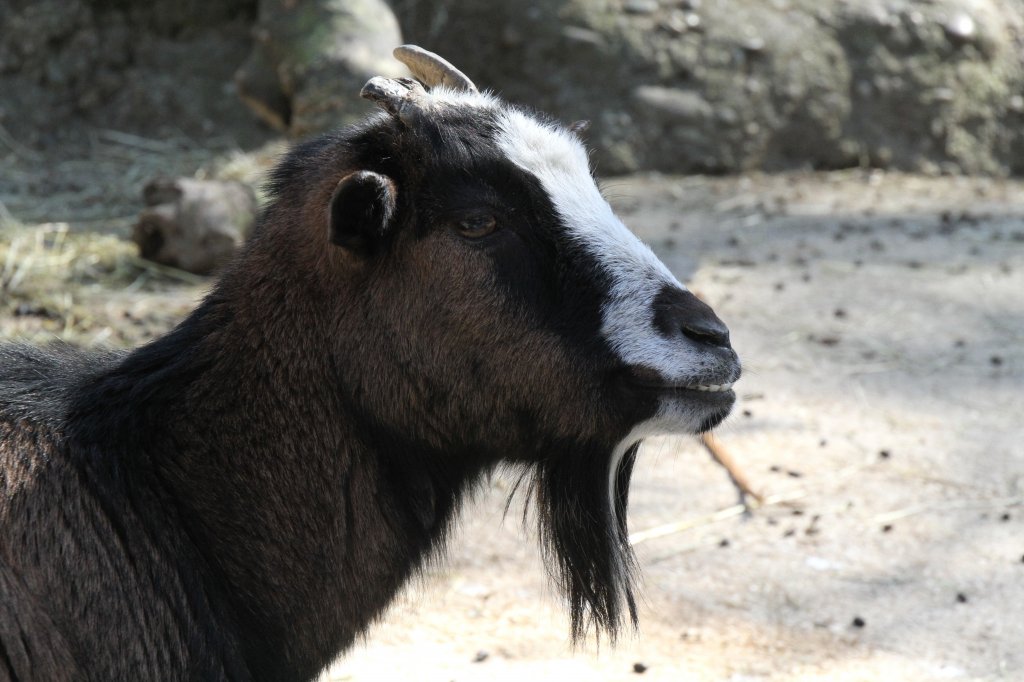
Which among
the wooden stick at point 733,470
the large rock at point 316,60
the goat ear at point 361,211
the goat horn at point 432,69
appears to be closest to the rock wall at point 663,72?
the large rock at point 316,60

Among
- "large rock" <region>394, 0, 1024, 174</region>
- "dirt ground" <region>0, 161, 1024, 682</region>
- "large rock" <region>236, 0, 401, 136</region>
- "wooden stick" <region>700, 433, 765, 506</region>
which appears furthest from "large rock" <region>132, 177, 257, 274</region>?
"large rock" <region>394, 0, 1024, 174</region>

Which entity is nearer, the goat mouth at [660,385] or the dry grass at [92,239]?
the goat mouth at [660,385]

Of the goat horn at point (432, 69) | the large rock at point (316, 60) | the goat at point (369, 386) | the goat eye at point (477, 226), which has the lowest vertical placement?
the large rock at point (316, 60)

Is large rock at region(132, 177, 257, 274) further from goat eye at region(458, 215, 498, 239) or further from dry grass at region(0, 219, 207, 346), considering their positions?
goat eye at region(458, 215, 498, 239)

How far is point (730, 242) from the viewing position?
30.5 ft

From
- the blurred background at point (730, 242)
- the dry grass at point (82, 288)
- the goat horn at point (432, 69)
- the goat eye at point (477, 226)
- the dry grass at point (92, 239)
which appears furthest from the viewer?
the dry grass at point (92, 239)

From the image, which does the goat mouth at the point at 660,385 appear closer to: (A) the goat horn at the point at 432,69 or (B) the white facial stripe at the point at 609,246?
(B) the white facial stripe at the point at 609,246

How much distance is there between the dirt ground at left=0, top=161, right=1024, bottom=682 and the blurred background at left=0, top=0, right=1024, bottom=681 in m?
0.02

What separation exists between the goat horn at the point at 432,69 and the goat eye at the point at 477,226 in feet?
2.26

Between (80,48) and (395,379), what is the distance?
28.9ft

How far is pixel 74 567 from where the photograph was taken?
304cm

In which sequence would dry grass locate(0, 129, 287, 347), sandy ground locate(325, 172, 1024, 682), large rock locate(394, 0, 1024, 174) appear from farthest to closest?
large rock locate(394, 0, 1024, 174)
dry grass locate(0, 129, 287, 347)
sandy ground locate(325, 172, 1024, 682)

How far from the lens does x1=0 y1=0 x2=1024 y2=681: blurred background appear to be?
485cm

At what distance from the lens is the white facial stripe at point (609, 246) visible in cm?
320
